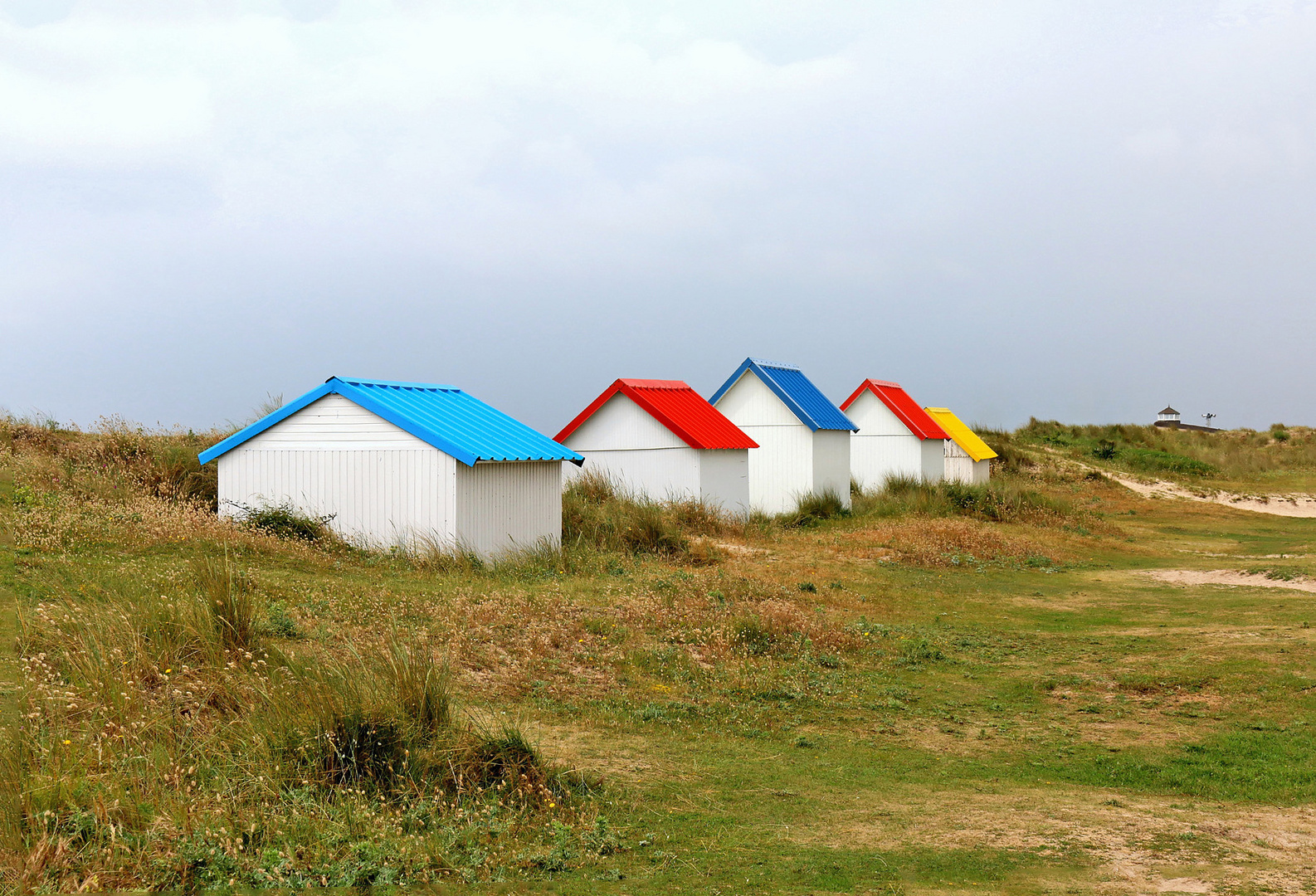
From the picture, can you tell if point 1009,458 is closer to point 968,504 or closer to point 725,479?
point 968,504

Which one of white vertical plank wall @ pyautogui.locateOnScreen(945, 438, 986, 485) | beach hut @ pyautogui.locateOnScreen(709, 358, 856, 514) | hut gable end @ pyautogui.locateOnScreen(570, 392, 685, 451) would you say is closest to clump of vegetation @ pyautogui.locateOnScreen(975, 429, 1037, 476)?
white vertical plank wall @ pyautogui.locateOnScreen(945, 438, 986, 485)

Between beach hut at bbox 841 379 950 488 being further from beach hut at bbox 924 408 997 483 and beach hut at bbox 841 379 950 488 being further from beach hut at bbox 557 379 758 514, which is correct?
beach hut at bbox 557 379 758 514

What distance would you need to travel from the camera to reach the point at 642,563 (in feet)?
57.6

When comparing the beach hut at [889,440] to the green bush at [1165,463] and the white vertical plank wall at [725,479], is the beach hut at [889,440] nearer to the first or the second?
the white vertical plank wall at [725,479]

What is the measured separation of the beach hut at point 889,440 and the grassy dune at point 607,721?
15497 mm

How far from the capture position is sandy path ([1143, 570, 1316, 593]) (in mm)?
18000

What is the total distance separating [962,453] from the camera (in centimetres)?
3584

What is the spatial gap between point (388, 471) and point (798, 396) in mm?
15340

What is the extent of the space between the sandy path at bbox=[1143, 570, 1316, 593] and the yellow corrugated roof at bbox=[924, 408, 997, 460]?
49.4ft

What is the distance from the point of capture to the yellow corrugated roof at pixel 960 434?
36344mm

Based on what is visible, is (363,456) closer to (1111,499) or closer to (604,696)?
(604,696)

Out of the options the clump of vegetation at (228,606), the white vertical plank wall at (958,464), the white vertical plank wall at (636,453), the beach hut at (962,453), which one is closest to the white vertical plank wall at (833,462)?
the beach hut at (962,453)

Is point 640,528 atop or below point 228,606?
atop

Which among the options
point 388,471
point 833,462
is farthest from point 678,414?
point 388,471
